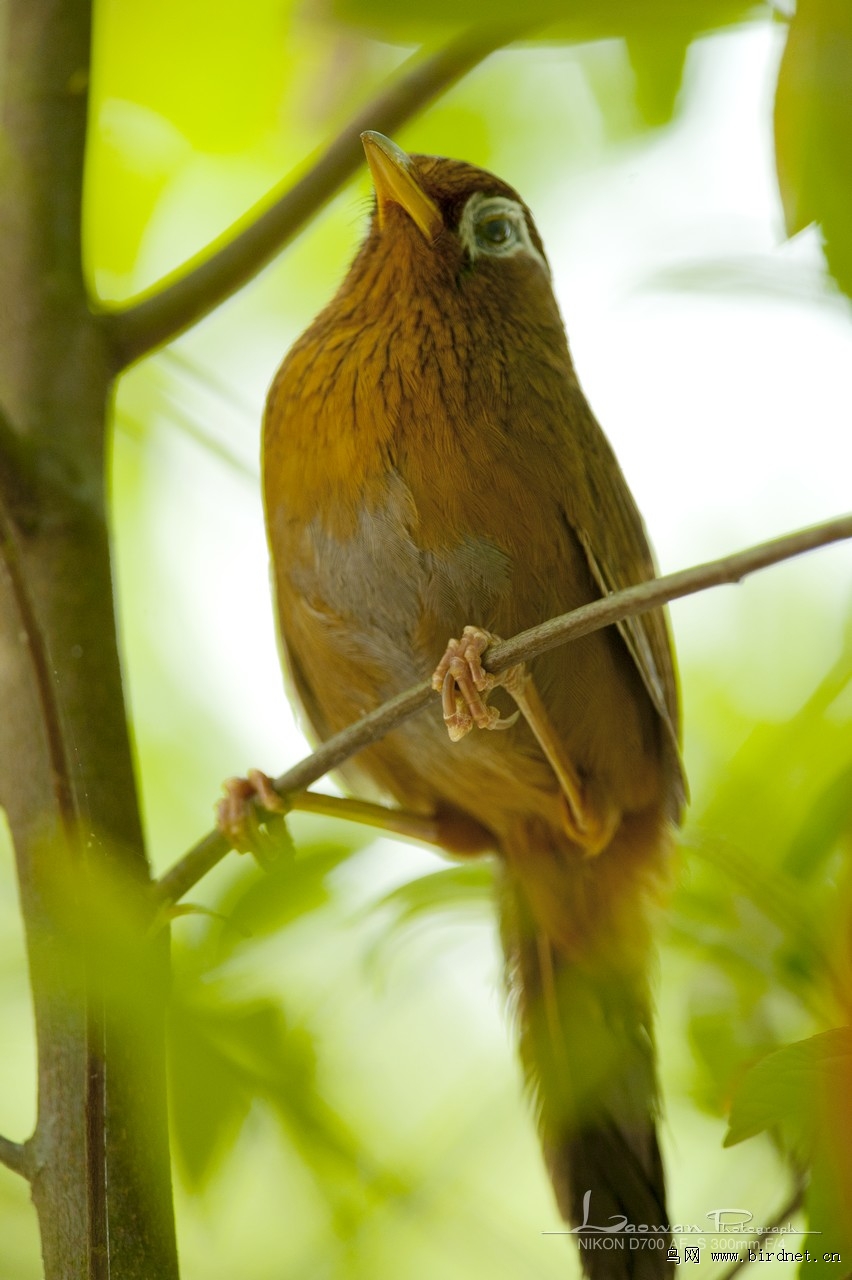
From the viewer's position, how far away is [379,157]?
1602 millimetres

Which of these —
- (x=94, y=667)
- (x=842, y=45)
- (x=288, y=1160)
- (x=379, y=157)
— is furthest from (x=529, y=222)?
(x=288, y=1160)

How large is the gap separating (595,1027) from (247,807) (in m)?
0.58

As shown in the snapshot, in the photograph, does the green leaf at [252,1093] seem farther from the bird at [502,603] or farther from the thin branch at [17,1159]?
the bird at [502,603]

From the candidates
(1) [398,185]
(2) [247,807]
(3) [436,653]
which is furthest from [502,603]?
(1) [398,185]

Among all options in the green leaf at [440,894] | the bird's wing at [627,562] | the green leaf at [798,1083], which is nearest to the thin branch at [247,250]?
the bird's wing at [627,562]

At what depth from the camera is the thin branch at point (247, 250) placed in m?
1.70

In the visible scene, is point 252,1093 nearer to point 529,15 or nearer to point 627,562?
point 529,15

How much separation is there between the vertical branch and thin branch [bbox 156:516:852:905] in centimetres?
7

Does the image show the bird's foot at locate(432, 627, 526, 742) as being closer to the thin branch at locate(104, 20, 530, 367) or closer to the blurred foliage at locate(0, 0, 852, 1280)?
the blurred foliage at locate(0, 0, 852, 1280)

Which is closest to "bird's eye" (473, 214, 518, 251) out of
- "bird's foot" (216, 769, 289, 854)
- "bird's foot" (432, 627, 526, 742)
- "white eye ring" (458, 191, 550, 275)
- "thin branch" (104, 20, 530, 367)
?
Result: "white eye ring" (458, 191, 550, 275)

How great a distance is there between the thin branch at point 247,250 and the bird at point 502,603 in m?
0.07

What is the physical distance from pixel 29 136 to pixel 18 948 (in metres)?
1.07

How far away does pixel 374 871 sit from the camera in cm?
150

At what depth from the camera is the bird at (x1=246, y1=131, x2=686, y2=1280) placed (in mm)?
1652
